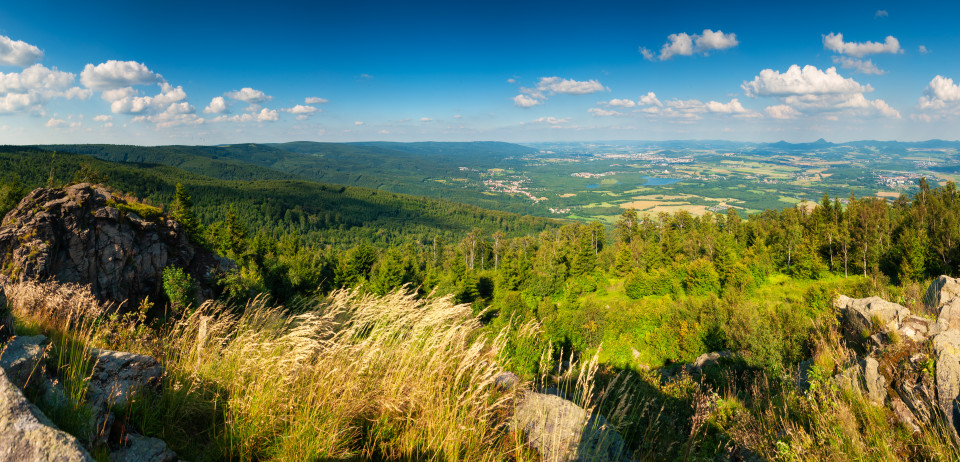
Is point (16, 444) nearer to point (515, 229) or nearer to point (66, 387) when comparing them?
point (66, 387)

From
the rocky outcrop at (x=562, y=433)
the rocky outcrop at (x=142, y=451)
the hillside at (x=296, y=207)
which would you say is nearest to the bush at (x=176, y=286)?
the rocky outcrop at (x=142, y=451)

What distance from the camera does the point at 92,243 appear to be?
17719 millimetres

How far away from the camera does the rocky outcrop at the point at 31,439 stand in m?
1.74

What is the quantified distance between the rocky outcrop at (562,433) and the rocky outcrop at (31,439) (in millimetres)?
2644

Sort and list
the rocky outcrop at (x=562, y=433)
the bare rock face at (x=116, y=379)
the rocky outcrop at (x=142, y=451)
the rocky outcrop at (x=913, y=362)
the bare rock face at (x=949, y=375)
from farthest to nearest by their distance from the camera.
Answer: the rocky outcrop at (x=913, y=362), the bare rock face at (x=949, y=375), the rocky outcrop at (x=562, y=433), the bare rock face at (x=116, y=379), the rocky outcrop at (x=142, y=451)

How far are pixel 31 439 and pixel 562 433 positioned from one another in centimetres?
335

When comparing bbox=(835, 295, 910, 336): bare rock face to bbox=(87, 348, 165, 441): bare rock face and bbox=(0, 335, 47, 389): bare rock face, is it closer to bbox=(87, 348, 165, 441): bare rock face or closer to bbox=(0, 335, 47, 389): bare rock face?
bbox=(87, 348, 165, 441): bare rock face

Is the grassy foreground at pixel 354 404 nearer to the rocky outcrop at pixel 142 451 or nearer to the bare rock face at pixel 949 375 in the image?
the rocky outcrop at pixel 142 451

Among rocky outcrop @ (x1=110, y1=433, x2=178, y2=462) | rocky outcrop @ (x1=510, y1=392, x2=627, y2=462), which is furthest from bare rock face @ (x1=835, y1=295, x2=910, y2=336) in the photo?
rocky outcrop @ (x1=110, y1=433, x2=178, y2=462)

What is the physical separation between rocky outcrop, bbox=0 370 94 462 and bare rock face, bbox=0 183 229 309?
17.5m

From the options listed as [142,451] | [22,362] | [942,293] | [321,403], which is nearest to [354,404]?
[321,403]

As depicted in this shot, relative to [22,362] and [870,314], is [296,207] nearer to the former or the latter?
[22,362]

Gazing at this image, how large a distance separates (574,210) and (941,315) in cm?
19541

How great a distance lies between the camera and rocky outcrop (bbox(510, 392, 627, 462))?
3104 mm
